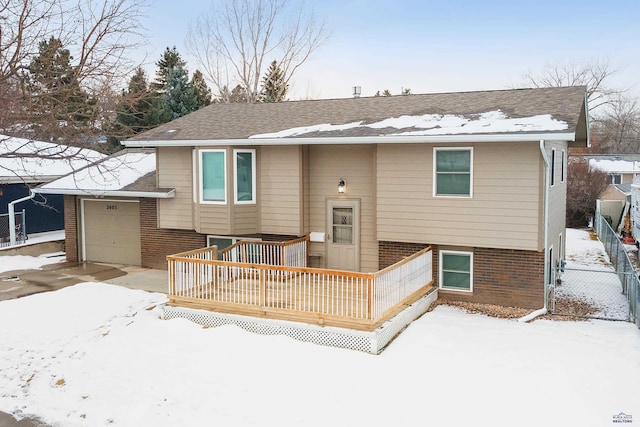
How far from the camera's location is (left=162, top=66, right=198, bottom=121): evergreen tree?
3181 centimetres

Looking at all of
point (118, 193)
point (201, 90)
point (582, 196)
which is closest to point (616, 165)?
point (582, 196)

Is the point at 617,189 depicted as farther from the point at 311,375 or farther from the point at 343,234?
the point at 311,375

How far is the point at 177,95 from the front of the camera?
31875 mm

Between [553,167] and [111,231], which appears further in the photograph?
[111,231]

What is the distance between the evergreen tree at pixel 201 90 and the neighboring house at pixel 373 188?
1897 centimetres

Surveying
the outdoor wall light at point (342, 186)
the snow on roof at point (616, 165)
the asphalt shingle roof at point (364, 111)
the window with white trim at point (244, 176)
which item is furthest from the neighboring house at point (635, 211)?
the window with white trim at point (244, 176)

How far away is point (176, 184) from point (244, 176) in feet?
7.07

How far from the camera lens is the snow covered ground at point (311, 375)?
6879mm

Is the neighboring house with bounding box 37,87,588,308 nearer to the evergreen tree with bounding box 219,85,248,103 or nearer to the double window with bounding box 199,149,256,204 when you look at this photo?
the double window with bounding box 199,149,256,204

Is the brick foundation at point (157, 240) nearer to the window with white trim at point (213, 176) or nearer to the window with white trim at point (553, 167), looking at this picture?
the window with white trim at point (213, 176)

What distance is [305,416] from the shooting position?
6848 millimetres

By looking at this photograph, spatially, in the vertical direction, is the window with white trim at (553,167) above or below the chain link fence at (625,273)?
above

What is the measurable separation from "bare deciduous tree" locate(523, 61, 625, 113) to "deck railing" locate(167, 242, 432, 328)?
4000 cm

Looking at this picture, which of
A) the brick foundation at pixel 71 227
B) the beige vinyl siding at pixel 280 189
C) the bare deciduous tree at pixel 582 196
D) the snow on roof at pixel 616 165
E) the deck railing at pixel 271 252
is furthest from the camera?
the snow on roof at pixel 616 165
